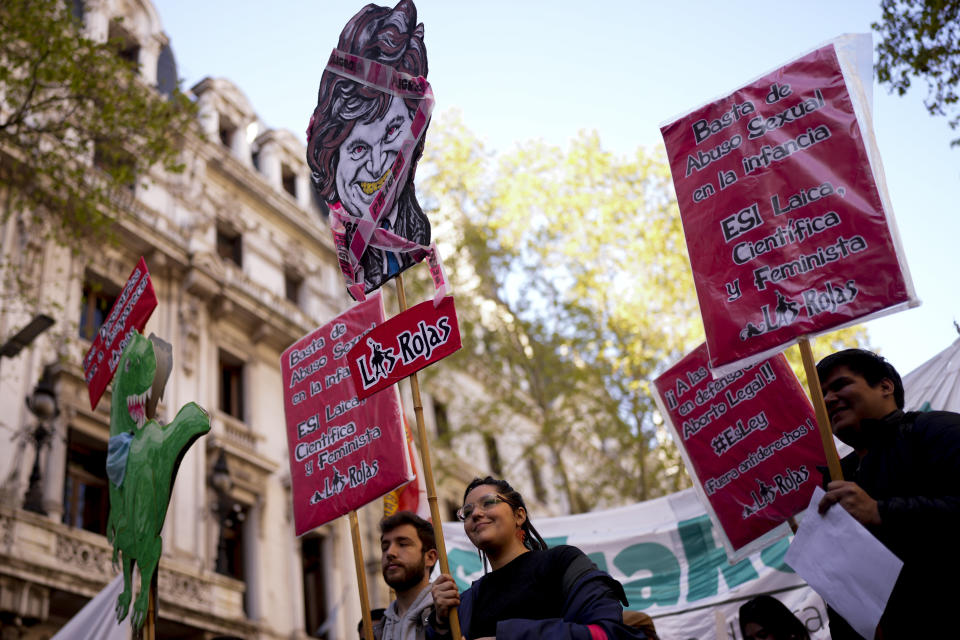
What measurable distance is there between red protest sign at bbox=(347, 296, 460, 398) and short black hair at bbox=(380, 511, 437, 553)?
2.01ft

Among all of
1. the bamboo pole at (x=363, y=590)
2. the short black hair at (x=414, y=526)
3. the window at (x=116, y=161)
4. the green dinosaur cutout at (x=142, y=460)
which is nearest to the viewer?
the bamboo pole at (x=363, y=590)

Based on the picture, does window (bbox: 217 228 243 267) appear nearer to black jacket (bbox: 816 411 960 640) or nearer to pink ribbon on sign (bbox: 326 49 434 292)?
pink ribbon on sign (bbox: 326 49 434 292)

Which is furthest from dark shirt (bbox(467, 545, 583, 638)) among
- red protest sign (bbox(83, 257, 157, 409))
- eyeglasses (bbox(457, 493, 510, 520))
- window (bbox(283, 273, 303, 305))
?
window (bbox(283, 273, 303, 305))

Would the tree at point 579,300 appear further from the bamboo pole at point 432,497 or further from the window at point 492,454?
the bamboo pole at point 432,497

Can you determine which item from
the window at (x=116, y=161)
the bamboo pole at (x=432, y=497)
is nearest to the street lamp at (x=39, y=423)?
the window at (x=116, y=161)

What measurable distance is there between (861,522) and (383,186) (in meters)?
2.80

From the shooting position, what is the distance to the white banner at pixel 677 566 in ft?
20.7

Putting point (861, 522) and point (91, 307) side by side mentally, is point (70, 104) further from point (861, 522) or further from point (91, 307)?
point (861, 522)

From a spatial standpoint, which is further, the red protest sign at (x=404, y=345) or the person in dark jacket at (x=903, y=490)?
the red protest sign at (x=404, y=345)

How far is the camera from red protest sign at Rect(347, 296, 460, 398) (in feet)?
13.7

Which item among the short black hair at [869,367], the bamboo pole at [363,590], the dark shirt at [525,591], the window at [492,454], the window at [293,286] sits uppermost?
the window at [293,286]

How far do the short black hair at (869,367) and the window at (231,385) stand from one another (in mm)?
15542

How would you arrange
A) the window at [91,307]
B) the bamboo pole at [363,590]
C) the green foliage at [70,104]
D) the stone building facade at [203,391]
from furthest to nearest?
the window at [91,307] < the stone building facade at [203,391] < the green foliage at [70,104] < the bamboo pole at [363,590]

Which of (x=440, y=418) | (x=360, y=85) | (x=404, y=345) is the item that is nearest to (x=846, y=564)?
(x=404, y=345)
